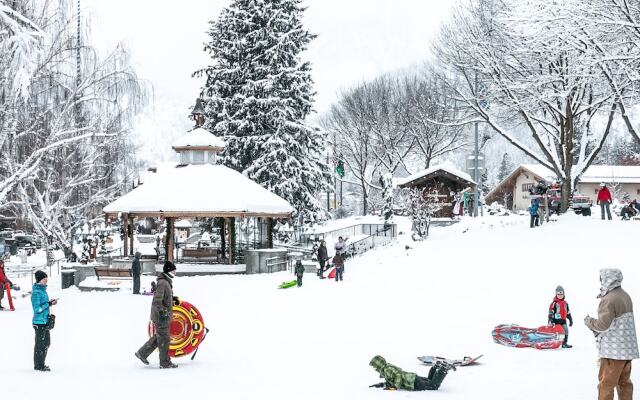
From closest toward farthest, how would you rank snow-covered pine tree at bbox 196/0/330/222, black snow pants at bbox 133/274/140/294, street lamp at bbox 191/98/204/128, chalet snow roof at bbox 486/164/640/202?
black snow pants at bbox 133/274/140/294 → street lamp at bbox 191/98/204/128 → snow-covered pine tree at bbox 196/0/330/222 → chalet snow roof at bbox 486/164/640/202

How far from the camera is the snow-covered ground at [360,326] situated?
29.2 ft

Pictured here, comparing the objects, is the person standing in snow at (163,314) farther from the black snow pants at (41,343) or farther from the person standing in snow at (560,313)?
the person standing in snow at (560,313)

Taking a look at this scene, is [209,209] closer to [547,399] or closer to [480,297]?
[480,297]

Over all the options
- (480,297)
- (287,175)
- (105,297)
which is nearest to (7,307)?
(105,297)

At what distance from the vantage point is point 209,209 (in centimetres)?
2684

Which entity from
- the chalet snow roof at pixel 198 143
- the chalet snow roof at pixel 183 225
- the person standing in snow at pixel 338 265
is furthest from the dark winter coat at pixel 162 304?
the chalet snow roof at pixel 183 225

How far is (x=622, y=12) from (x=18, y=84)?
956 centimetres

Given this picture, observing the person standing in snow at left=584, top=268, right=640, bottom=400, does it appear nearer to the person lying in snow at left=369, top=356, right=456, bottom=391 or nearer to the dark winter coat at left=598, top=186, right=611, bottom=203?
the person lying in snow at left=369, top=356, right=456, bottom=391

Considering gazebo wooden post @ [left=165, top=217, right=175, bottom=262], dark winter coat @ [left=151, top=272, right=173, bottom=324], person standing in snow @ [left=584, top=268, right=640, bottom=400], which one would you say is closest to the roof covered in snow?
gazebo wooden post @ [left=165, top=217, right=175, bottom=262]

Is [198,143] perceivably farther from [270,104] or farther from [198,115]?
[270,104]

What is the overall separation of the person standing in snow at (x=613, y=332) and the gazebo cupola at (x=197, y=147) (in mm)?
24893

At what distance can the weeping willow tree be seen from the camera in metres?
14.0

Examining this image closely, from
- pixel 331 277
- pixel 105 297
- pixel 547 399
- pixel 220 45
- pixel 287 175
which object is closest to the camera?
pixel 547 399

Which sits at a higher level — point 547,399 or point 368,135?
point 368,135
